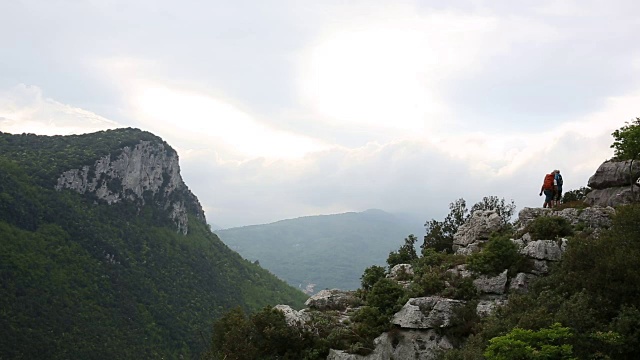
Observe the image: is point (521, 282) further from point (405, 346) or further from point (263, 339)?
point (263, 339)

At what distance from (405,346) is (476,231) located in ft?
36.9

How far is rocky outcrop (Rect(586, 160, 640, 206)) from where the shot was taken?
25.2 metres

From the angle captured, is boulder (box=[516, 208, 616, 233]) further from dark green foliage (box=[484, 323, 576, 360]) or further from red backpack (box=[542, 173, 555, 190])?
dark green foliage (box=[484, 323, 576, 360])

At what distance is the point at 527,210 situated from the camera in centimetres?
2611

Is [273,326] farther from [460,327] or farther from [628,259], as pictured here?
[628,259]

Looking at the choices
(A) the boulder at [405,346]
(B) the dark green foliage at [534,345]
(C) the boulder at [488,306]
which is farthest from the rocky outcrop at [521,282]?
(B) the dark green foliage at [534,345]

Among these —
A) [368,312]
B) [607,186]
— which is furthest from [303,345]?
[607,186]

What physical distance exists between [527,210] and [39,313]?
85526 millimetres

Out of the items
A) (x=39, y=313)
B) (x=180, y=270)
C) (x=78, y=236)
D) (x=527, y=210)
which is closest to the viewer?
(x=527, y=210)

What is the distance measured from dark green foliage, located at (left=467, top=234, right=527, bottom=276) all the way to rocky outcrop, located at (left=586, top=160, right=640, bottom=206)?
8.70 m

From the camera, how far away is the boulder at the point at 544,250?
811 inches

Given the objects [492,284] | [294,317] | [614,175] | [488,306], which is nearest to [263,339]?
[294,317]

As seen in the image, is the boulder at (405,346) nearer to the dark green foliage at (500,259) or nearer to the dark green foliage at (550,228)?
the dark green foliage at (500,259)

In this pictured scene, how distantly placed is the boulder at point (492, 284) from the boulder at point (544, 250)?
168cm
